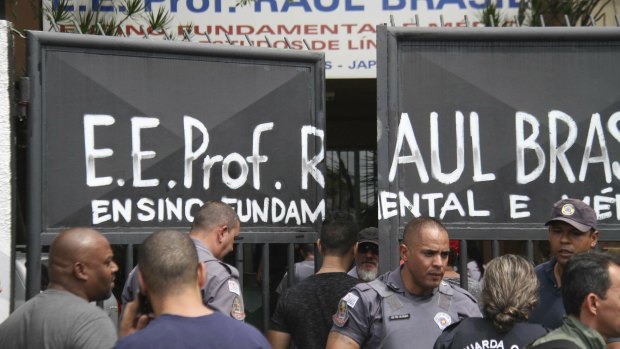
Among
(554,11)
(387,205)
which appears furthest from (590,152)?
(554,11)

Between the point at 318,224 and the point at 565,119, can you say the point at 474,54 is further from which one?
the point at 318,224

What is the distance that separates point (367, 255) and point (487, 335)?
2416 mm

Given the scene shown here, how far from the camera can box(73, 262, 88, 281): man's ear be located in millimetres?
4184

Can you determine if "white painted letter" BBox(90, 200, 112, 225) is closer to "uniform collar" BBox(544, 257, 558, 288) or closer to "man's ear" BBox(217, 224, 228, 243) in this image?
"man's ear" BBox(217, 224, 228, 243)

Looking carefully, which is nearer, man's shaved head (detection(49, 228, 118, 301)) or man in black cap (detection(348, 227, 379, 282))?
man's shaved head (detection(49, 228, 118, 301))

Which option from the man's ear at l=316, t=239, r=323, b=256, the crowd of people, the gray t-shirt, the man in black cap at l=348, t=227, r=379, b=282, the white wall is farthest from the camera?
the man in black cap at l=348, t=227, r=379, b=282

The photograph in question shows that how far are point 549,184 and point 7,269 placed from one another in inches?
111

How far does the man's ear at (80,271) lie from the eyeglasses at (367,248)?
2.62 m

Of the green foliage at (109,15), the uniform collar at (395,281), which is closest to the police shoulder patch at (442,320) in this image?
the uniform collar at (395,281)

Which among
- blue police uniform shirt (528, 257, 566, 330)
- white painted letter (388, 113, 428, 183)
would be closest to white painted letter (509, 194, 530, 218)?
blue police uniform shirt (528, 257, 566, 330)

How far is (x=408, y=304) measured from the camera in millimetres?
4848

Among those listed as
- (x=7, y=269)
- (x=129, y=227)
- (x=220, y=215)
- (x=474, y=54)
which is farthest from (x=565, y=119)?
(x=7, y=269)

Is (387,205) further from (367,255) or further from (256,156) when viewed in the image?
(367,255)

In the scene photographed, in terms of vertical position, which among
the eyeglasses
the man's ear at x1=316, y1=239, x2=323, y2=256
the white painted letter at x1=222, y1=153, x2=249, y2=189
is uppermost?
the white painted letter at x1=222, y1=153, x2=249, y2=189
